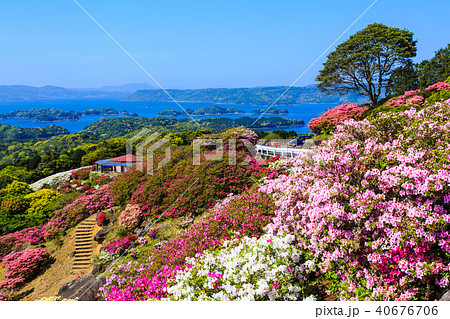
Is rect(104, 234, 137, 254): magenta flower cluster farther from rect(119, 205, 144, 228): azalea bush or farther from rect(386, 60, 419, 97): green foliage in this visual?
rect(386, 60, 419, 97): green foliage

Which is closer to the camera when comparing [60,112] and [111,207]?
[111,207]

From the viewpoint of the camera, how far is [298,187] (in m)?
5.85

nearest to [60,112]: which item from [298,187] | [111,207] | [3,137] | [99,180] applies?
[3,137]

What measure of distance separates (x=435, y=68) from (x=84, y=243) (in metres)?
30.9

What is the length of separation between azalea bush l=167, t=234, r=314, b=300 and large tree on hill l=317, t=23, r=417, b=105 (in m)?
21.7

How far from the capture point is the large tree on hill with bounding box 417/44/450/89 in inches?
1009

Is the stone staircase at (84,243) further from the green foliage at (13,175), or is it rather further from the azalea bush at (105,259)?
the green foliage at (13,175)

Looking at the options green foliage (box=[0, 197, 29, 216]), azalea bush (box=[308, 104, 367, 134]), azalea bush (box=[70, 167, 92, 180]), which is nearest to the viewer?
azalea bush (box=[308, 104, 367, 134])

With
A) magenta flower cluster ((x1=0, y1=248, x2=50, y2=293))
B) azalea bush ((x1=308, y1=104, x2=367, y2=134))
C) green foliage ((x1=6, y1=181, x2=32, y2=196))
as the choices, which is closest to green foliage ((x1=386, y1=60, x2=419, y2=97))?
azalea bush ((x1=308, y1=104, x2=367, y2=134))

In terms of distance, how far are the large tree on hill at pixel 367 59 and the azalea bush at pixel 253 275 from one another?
71.3 ft

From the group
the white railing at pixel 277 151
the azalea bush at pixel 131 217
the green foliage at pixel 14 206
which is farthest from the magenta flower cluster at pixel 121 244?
the green foliage at pixel 14 206

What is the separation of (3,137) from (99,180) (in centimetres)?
8347

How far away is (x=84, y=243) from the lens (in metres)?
13.5
